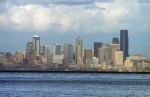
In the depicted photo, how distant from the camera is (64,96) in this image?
10356 centimetres

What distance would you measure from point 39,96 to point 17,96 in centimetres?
358

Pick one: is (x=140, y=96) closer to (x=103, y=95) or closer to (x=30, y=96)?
(x=103, y=95)

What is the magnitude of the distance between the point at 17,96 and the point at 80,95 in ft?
36.3

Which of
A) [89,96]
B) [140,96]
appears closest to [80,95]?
[89,96]

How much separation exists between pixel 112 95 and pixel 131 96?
4194 mm

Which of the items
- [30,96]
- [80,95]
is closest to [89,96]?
[80,95]

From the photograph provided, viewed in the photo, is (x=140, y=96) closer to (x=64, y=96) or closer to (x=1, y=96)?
(x=64, y=96)

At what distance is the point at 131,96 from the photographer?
104 m

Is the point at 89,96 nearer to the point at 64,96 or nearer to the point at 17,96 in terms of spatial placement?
the point at 64,96

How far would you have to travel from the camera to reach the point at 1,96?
333 ft

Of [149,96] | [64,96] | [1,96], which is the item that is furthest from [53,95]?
[149,96]

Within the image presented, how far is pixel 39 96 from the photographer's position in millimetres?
101875

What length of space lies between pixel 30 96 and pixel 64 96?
5846mm

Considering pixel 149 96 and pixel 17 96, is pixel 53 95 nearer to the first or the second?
pixel 17 96
